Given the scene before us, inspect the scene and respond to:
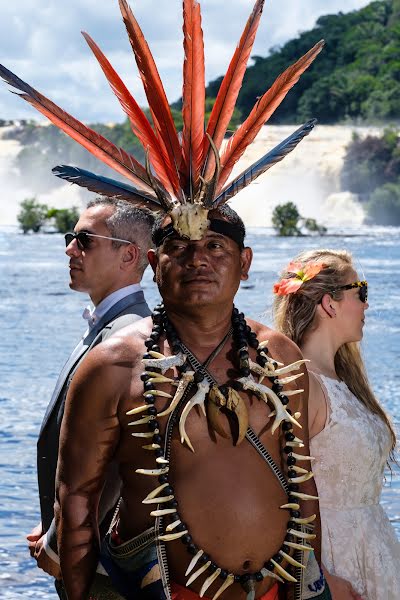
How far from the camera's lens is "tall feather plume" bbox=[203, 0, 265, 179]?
2.72 m

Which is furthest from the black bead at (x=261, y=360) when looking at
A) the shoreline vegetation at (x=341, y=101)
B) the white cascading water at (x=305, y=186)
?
the shoreline vegetation at (x=341, y=101)

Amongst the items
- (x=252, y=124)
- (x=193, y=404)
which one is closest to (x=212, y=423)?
(x=193, y=404)

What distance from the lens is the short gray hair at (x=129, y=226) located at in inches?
147

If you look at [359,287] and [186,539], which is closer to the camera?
[186,539]

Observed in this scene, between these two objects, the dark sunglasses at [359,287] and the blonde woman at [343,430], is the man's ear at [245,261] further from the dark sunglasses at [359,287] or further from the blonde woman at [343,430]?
the dark sunglasses at [359,287]

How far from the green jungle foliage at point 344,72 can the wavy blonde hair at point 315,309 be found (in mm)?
85661

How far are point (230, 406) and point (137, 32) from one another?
2.88 ft

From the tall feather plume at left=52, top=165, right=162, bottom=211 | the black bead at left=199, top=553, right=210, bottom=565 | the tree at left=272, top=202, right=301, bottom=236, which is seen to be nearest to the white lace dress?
the black bead at left=199, top=553, right=210, bottom=565

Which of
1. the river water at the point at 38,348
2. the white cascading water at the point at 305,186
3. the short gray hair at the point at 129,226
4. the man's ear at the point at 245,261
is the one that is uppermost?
the man's ear at the point at 245,261

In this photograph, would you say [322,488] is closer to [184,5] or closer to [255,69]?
[184,5]

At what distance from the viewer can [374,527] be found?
3266 millimetres

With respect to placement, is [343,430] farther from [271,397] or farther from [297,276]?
[271,397]

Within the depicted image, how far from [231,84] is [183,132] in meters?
0.17

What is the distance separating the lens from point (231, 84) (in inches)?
108
